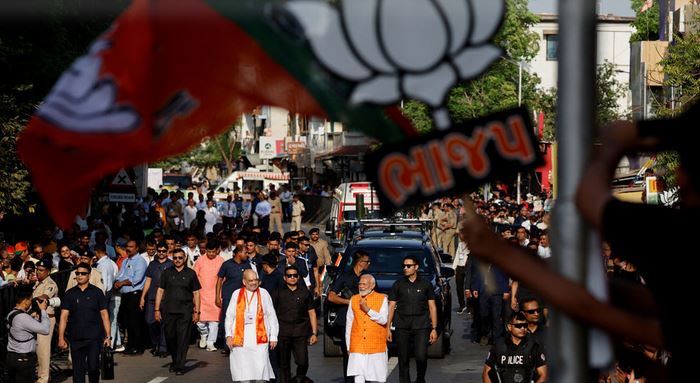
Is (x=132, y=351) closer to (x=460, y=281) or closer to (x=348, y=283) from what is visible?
(x=348, y=283)

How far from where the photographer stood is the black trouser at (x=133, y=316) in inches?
837

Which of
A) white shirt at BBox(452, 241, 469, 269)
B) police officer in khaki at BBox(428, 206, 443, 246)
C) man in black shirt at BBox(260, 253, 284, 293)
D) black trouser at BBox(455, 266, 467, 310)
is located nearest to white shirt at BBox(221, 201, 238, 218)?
police officer in khaki at BBox(428, 206, 443, 246)

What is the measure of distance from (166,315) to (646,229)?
1707 centimetres

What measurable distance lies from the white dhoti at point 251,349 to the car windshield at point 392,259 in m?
3.86

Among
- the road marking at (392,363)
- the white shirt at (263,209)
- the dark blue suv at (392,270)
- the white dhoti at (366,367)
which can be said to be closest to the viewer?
the white dhoti at (366,367)

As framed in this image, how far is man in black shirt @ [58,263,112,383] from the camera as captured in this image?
16.4 meters

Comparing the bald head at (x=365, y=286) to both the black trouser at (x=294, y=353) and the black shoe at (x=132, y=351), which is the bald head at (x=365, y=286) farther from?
the black shoe at (x=132, y=351)

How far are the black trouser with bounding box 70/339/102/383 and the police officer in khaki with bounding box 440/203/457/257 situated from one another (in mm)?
15067

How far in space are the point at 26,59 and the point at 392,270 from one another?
8.23m

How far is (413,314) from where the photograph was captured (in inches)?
642

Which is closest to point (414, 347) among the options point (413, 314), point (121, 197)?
point (413, 314)

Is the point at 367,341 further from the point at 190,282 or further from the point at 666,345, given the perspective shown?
the point at 666,345

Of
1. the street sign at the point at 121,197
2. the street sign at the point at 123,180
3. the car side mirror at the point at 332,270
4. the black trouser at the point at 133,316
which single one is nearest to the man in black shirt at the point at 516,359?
the car side mirror at the point at 332,270

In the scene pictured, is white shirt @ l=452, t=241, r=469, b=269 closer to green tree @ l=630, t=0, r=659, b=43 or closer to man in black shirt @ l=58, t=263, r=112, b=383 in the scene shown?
man in black shirt @ l=58, t=263, r=112, b=383
